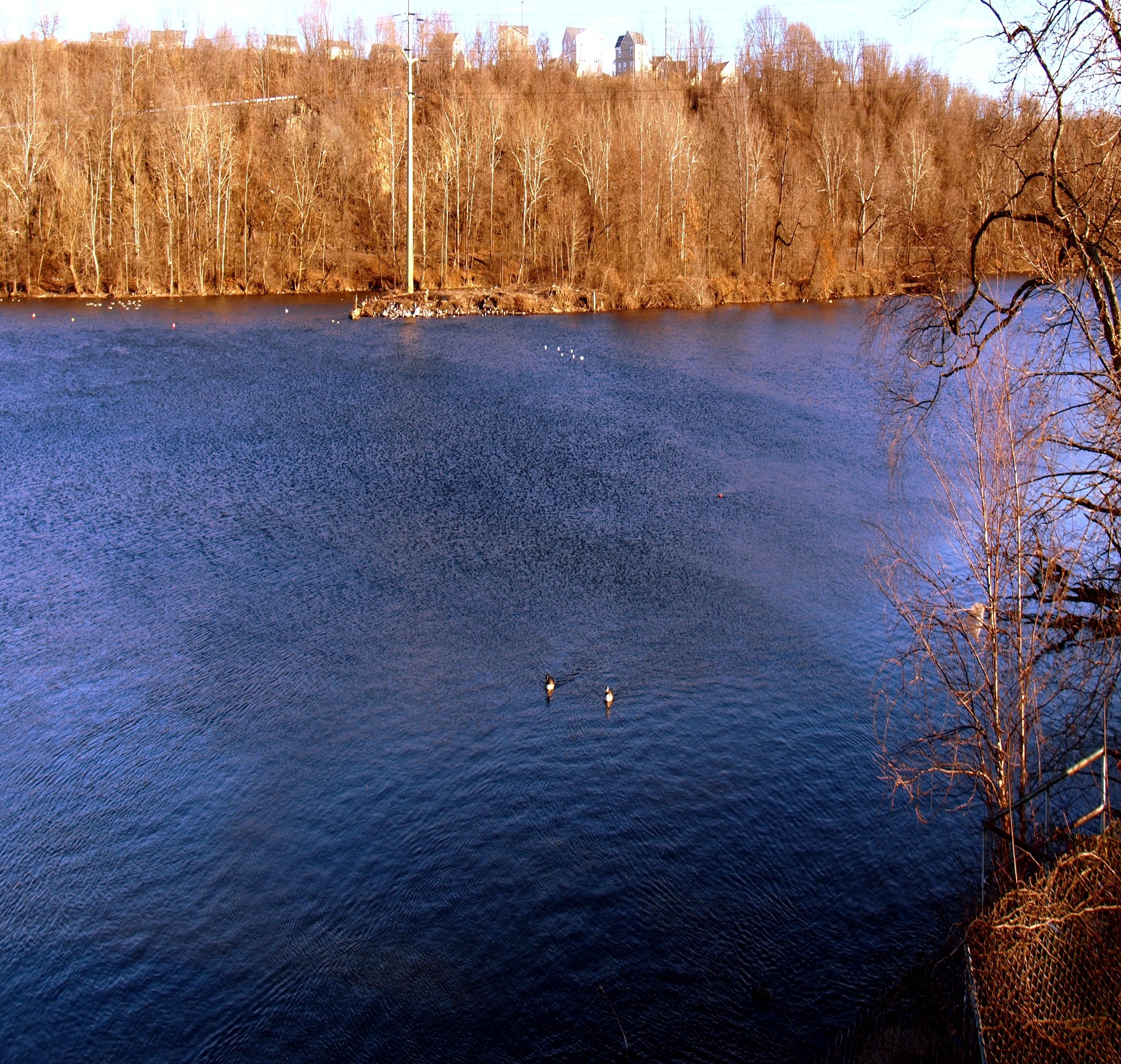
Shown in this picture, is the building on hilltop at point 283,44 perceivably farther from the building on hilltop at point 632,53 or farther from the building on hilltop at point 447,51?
the building on hilltop at point 632,53

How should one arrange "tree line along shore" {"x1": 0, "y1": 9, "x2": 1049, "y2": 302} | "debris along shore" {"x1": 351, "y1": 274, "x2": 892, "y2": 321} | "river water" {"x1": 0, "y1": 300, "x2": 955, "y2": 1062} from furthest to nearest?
"tree line along shore" {"x1": 0, "y1": 9, "x2": 1049, "y2": 302}
"debris along shore" {"x1": 351, "y1": 274, "x2": 892, "y2": 321}
"river water" {"x1": 0, "y1": 300, "x2": 955, "y2": 1062}

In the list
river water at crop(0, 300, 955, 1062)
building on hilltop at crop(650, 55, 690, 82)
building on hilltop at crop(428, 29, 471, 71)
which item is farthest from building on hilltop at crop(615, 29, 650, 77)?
river water at crop(0, 300, 955, 1062)

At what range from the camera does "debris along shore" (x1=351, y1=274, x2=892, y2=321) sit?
170ft

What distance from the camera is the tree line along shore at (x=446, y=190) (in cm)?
5447

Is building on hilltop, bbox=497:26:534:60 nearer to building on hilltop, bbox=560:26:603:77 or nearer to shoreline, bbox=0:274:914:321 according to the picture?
building on hilltop, bbox=560:26:603:77

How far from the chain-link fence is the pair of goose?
23.0 ft

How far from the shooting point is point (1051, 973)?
301 inches

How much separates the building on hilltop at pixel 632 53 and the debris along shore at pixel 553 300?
251 feet

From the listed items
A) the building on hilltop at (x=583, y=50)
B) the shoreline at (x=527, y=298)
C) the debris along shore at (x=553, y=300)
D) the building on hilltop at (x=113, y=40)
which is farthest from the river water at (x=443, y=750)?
the building on hilltop at (x=583, y=50)

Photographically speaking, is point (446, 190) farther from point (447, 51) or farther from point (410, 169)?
point (447, 51)

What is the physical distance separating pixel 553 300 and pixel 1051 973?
4794cm

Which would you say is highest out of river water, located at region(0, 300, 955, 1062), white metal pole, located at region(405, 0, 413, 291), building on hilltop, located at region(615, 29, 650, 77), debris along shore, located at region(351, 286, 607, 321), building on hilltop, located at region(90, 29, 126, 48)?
building on hilltop, located at region(615, 29, 650, 77)

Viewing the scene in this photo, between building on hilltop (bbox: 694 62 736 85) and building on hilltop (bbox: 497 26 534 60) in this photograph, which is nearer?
building on hilltop (bbox: 694 62 736 85)

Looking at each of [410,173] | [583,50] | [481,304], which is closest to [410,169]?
[410,173]
